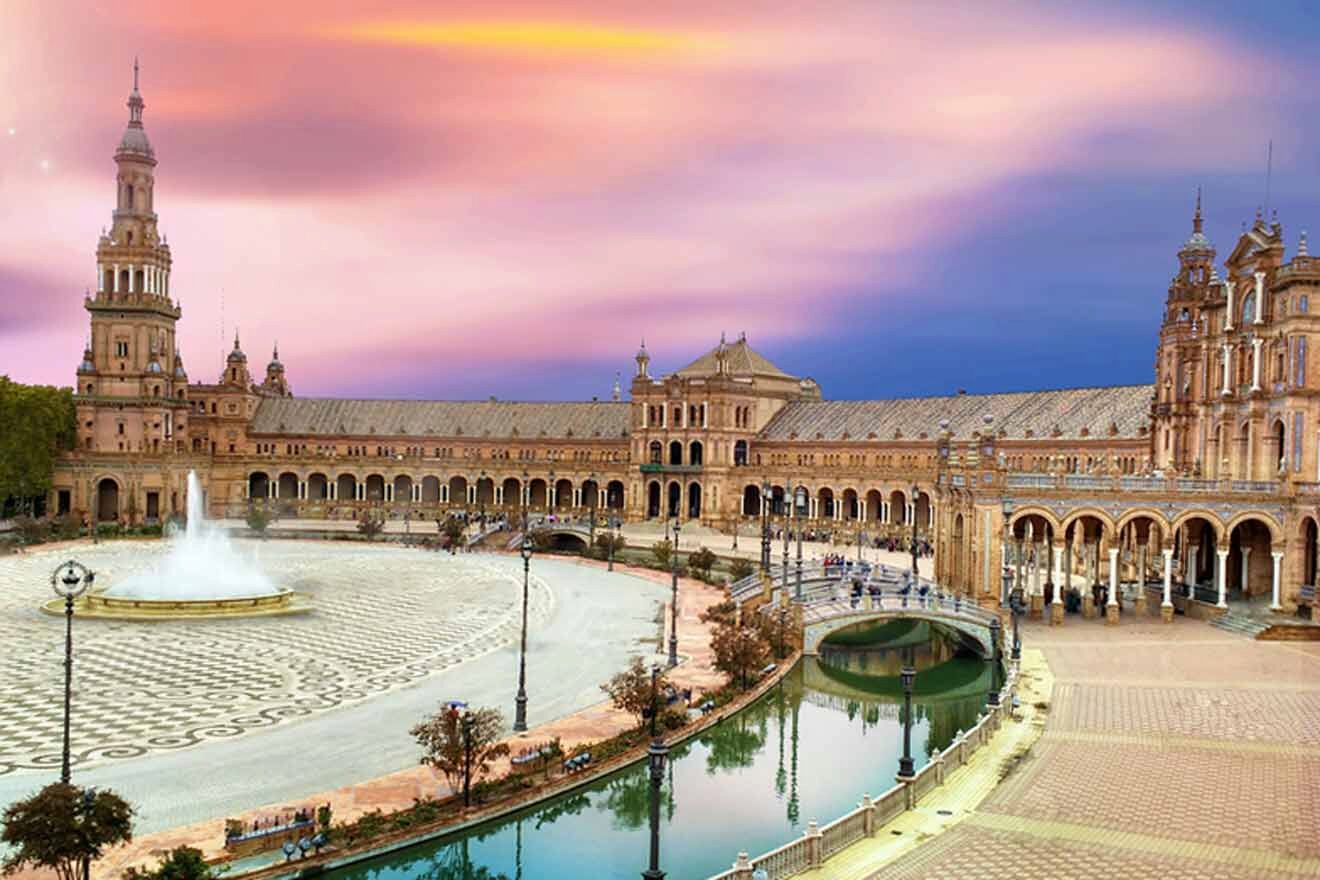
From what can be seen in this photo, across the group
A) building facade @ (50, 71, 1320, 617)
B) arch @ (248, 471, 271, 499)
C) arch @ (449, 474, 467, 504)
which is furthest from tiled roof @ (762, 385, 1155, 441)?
arch @ (248, 471, 271, 499)

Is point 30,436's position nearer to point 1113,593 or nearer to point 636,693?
point 636,693

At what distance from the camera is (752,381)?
12200 cm

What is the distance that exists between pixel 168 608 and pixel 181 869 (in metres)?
40.3

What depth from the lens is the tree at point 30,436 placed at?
10300 cm

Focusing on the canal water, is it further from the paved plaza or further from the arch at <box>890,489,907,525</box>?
the arch at <box>890,489,907,525</box>

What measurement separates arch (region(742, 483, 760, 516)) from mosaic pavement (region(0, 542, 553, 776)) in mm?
45187

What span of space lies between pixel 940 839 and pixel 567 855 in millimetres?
9576

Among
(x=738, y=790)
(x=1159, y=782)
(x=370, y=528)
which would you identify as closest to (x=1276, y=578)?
(x=1159, y=782)

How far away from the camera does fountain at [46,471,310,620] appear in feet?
193

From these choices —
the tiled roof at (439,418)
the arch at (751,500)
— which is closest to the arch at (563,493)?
the tiled roof at (439,418)

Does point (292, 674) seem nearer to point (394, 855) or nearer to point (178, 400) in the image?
point (394, 855)

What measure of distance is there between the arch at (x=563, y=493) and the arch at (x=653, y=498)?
→ 10561 millimetres

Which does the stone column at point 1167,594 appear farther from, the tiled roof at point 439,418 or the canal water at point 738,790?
the tiled roof at point 439,418

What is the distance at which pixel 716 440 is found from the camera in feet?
384
